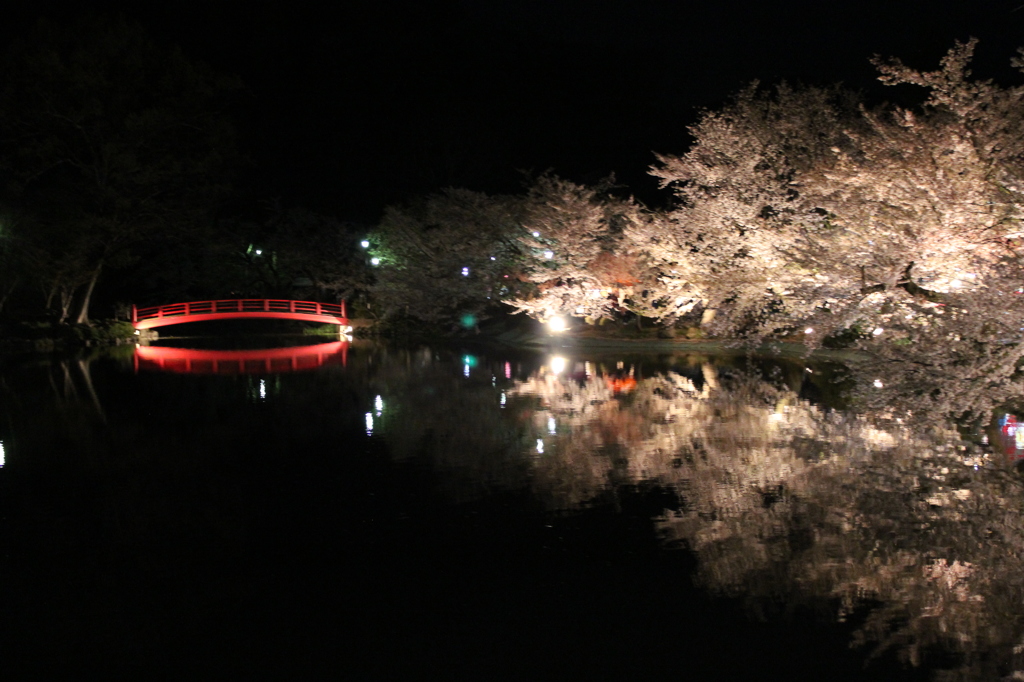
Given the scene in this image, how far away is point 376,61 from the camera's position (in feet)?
174

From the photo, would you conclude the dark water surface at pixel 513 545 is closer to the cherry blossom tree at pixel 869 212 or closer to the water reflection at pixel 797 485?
the water reflection at pixel 797 485

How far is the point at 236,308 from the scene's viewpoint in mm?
44250

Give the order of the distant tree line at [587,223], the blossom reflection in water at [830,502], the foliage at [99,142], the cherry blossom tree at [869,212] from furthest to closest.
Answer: the foliage at [99,142] < the distant tree line at [587,223] < the cherry blossom tree at [869,212] < the blossom reflection in water at [830,502]

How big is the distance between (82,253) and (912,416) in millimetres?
31918

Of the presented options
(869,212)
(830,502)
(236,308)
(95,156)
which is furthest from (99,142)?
(830,502)

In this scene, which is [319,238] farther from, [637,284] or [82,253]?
[637,284]

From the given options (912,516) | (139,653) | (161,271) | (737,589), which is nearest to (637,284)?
(912,516)

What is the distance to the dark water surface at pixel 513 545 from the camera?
634 cm

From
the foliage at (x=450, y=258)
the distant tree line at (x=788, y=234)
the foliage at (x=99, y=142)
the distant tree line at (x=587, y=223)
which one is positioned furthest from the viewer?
the foliage at (x=450, y=258)

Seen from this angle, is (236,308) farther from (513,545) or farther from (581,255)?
(513,545)

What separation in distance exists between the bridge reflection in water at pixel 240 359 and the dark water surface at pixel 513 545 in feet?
30.8

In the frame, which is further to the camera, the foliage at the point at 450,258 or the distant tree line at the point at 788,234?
the foliage at the point at 450,258

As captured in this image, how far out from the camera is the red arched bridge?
3994cm


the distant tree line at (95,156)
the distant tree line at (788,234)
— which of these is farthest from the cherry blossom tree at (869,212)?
the distant tree line at (95,156)
